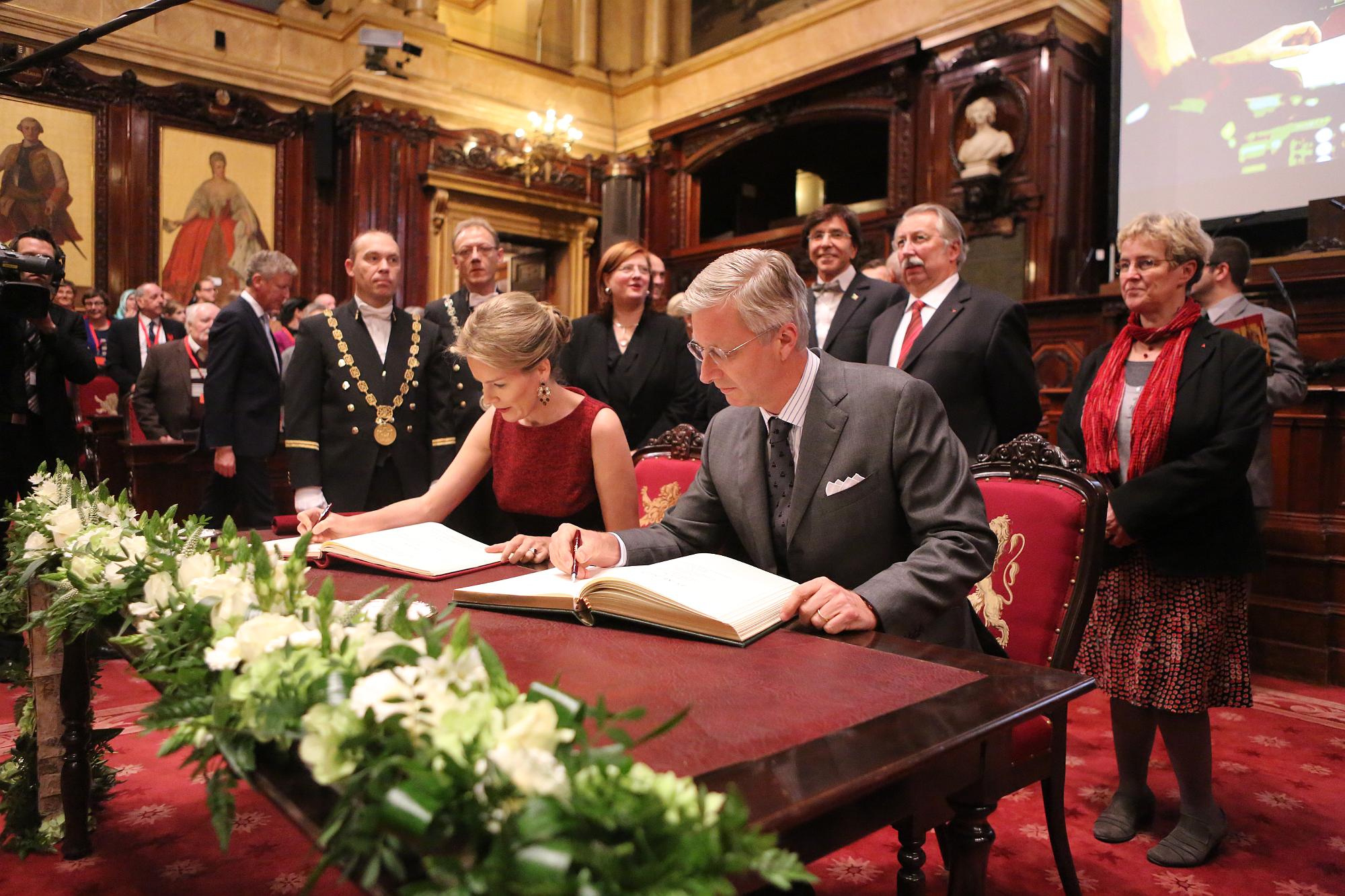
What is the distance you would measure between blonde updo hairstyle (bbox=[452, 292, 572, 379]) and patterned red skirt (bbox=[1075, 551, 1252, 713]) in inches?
59.5

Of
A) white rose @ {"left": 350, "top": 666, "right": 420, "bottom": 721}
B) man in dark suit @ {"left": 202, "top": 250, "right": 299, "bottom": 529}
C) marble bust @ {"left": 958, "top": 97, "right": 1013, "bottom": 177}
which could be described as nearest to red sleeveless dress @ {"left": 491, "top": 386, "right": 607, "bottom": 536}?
white rose @ {"left": 350, "top": 666, "right": 420, "bottom": 721}

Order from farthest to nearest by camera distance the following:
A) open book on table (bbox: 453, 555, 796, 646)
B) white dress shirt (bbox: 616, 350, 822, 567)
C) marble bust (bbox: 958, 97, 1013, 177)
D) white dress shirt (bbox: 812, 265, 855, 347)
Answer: marble bust (bbox: 958, 97, 1013, 177), white dress shirt (bbox: 812, 265, 855, 347), white dress shirt (bbox: 616, 350, 822, 567), open book on table (bbox: 453, 555, 796, 646)

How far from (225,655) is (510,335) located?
143 cm

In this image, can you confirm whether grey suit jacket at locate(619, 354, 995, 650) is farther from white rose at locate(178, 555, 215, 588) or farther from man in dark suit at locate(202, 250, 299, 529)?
man in dark suit at locate(202, 250, 299, 529)

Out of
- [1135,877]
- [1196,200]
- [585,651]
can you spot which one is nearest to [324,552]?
[585,651]

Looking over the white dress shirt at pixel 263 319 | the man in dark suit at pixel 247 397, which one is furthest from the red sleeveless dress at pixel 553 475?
the white dress shirt at pixel 263 319

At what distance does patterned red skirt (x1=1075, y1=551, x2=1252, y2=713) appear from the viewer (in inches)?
85.7

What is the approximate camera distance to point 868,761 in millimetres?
847

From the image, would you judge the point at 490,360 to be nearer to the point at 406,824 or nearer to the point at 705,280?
the point at 705,280

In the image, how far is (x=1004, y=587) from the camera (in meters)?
1.84

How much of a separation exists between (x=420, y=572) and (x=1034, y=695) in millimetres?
1042

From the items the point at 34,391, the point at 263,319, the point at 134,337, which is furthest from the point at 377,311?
the point at 134,337

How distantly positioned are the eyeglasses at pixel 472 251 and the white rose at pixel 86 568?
238 cm

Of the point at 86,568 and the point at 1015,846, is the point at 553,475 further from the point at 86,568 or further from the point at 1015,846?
the point at 1015,846
